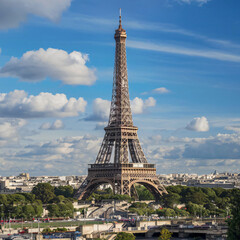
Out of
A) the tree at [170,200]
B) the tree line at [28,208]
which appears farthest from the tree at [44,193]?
the tree at [170,200]

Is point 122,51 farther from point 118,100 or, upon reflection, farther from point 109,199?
point 109,199

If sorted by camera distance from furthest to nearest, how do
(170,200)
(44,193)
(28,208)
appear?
(44,193) < (170,200) < (28,208)

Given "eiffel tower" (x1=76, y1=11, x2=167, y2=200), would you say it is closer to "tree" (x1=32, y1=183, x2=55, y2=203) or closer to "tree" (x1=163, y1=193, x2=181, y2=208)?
"tree" (x1=163, y1=193, x2=181, y2=208)

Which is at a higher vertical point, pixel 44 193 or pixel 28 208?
pixel 44 193

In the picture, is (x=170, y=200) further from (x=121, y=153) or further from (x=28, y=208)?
(x=28, y=208)

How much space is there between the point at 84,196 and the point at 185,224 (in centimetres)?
5314

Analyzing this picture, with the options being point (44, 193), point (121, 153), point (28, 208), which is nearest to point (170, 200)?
point (121, 153)

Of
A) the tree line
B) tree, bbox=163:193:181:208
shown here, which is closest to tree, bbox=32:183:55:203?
the tree line

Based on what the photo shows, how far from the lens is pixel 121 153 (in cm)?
16775

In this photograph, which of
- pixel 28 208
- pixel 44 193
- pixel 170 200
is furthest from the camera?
pixel 44 193

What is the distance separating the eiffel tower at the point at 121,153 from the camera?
16538 cm

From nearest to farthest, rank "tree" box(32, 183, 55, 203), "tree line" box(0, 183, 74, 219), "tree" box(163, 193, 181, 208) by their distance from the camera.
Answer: "tree line" box(0, 183, 74, 219) → "tree" box(163, 193, 181, 208) → "tree" box(32, 183, 55, 203)

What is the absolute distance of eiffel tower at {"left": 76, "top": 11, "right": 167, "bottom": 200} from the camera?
165 m

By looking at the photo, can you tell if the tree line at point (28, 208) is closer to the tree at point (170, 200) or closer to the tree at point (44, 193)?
the tree at point (44, 193)
